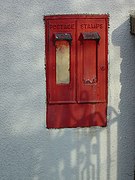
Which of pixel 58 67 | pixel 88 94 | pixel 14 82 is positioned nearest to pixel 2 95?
pixel 14 82

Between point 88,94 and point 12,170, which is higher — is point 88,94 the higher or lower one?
the higher one

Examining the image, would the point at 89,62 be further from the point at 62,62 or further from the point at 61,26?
the point at 61,26

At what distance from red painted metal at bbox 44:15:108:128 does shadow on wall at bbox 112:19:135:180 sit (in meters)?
0.20

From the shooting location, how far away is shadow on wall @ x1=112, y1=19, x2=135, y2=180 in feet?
15.1

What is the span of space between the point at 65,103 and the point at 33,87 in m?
0.43

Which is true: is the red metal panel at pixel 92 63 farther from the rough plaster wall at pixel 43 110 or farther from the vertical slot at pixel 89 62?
the rough plaster wall at pixel 43 110

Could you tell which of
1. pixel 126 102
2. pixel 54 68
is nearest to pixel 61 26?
pixel 54 68

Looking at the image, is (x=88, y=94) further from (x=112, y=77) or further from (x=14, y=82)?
(x=14, y=82)

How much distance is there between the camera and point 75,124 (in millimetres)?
4695

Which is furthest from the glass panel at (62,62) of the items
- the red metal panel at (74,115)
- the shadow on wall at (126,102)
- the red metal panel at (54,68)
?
the shadow on wall at (126,102)

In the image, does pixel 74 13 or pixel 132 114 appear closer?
pixel 74 13

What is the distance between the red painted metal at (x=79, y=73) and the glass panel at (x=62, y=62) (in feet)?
0.13

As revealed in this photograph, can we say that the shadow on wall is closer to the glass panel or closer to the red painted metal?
the red painted metal

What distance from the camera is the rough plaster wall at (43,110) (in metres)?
4.45
